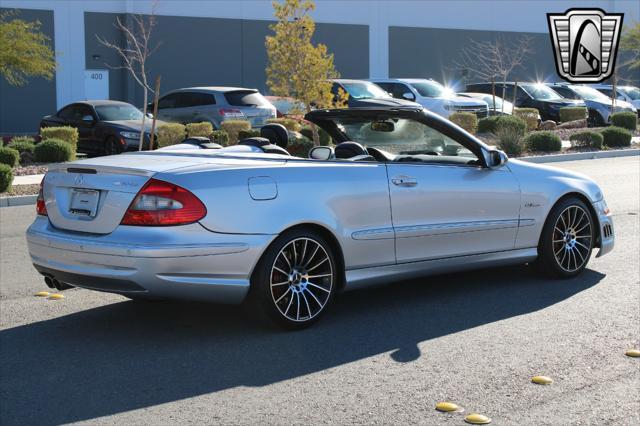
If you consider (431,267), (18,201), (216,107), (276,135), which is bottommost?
(18,201)

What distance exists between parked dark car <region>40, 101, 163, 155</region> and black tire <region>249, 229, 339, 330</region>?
14.7 meters

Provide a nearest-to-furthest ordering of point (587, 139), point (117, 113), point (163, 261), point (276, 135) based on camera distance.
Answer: point (163, 261)
point (276, 135)
point (117, 113)
point (587, 139)

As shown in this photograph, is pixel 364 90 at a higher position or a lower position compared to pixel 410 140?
higher

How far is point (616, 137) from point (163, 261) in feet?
70.1

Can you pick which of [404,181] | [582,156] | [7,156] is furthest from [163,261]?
[582,156]

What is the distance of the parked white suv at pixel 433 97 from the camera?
90.6ft

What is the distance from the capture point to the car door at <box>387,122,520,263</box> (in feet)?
22.9

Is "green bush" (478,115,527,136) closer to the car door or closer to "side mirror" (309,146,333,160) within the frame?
the car door

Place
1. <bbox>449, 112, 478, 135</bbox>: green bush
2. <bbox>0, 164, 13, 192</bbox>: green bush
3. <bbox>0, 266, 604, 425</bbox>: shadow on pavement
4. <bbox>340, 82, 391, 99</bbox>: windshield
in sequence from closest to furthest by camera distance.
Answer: <bbox>0, 266, 604, 425</bbox>: shadow on pavement → <bbox>0, 164, 13, 192</bbox>: green bush → <bbox>449, 112, 478, 135</bbox>: green bush → <bbox>340, 82, 391, 99</bbox>: windshield

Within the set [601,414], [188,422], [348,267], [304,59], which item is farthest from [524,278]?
[304,59]

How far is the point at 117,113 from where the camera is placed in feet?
73.4

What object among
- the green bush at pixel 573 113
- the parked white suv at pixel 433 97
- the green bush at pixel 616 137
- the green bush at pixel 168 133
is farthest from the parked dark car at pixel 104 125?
the green bush at pixel 573 113

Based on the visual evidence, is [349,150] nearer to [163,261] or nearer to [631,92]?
[163,261]

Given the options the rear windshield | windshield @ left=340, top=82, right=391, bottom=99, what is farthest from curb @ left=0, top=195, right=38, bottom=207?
windshield @ left=340, top=82, right=391, bottom=99
